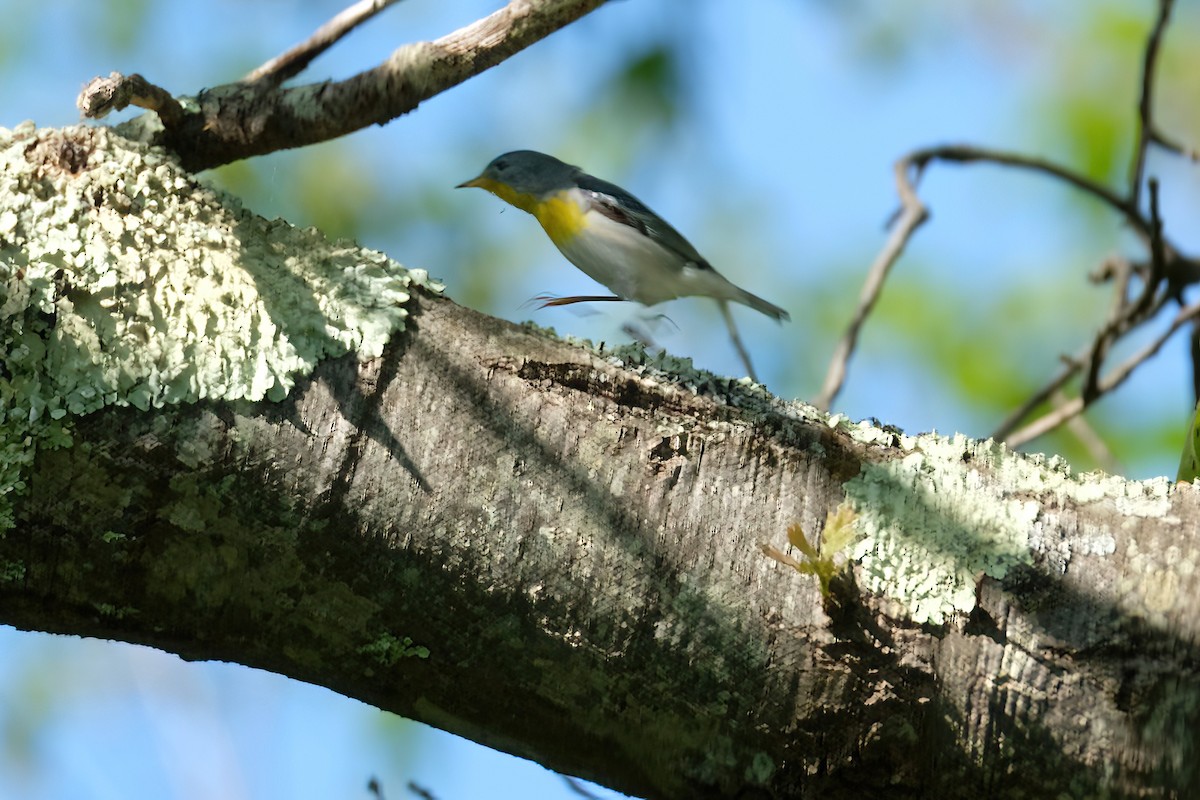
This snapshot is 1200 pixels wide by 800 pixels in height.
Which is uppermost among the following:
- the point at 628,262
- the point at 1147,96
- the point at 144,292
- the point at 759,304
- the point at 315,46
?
the point at 1147,96

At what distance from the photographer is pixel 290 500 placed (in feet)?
4.54

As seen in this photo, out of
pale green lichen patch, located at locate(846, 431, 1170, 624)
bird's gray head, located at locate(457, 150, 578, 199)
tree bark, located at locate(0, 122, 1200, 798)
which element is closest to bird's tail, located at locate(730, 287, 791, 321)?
bird's gray head, located at locate(457, 150, 578, 199)

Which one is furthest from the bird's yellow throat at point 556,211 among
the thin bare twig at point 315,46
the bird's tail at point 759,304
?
the thin bare twig at point 315,46

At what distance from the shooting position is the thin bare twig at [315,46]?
221 cm

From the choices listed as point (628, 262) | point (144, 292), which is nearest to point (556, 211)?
point (628, 262)

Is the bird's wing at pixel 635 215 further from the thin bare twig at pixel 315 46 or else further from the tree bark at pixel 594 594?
the tree bark at pixel 594 594

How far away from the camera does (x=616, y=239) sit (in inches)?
145

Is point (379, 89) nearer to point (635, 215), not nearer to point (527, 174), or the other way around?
point (635, 215)

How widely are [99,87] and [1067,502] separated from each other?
64.5 inches

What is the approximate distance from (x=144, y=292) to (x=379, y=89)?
2.32ft

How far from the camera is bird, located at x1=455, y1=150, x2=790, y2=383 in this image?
3.64 meters

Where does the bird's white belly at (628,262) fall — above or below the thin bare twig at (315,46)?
above

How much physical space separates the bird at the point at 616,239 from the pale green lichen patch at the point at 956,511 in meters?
1.90

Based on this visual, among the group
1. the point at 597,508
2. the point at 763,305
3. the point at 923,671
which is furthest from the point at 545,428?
the point at 763,305
